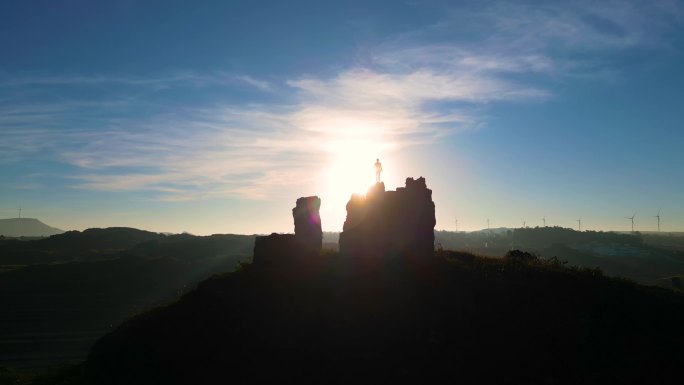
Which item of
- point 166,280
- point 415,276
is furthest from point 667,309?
point 166,280

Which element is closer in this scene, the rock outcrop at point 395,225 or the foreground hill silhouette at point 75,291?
the rock outcrop at point 395,225

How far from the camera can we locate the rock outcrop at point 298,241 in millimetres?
33938

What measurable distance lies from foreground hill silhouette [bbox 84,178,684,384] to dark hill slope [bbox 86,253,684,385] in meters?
0.07

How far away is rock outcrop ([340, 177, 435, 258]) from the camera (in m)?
32.3

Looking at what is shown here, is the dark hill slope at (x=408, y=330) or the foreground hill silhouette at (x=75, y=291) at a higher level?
the dark hill slope at (x=408, y=330)

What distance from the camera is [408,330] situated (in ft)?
88.1

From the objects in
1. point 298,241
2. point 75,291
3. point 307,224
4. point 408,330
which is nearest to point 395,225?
point 307,224

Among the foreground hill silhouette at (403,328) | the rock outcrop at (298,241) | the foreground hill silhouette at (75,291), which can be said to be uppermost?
the rock outcrop at (298,241)

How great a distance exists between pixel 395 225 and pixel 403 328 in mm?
7824

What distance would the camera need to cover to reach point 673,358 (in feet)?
77.1

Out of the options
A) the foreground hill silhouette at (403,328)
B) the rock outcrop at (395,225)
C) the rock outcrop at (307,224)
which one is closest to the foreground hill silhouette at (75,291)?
the rock outcrop at (307,224)

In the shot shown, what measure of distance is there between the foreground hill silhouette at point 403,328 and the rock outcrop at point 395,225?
250 mm

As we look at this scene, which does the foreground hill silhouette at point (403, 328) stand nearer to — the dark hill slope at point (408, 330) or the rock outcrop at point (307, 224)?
the dark hill slope at point (408, 330)

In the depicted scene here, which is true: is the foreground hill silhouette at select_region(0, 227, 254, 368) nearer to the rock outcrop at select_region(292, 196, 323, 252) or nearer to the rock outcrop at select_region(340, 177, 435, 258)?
the rock outcrop at select_region(292, 196, 323, 252)
